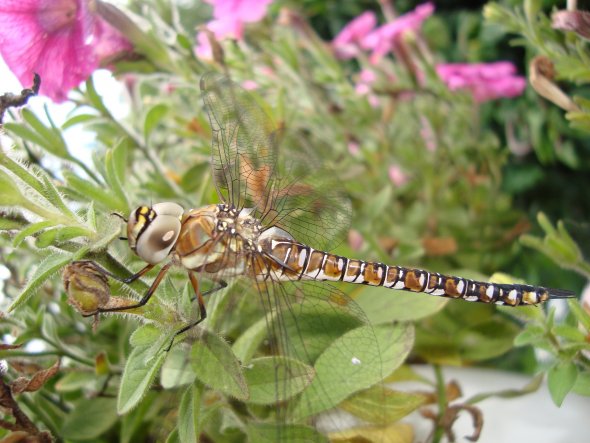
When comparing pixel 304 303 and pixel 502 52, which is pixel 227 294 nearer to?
pixel 304 303

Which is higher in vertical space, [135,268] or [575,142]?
[135,268]

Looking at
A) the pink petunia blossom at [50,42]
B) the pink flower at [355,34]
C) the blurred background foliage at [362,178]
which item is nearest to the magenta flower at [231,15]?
the blurred background foliage at [362,178]

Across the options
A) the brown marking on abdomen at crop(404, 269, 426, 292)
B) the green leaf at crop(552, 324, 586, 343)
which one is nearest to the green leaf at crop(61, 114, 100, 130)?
the brown marking on abdomen at crop(404, 269, 426, 292)

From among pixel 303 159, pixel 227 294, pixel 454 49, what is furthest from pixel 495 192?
pixel 227 294

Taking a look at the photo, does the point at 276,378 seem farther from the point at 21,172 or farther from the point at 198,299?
the point at 21,172

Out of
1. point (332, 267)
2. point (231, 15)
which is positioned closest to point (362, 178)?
point (231, 15)
